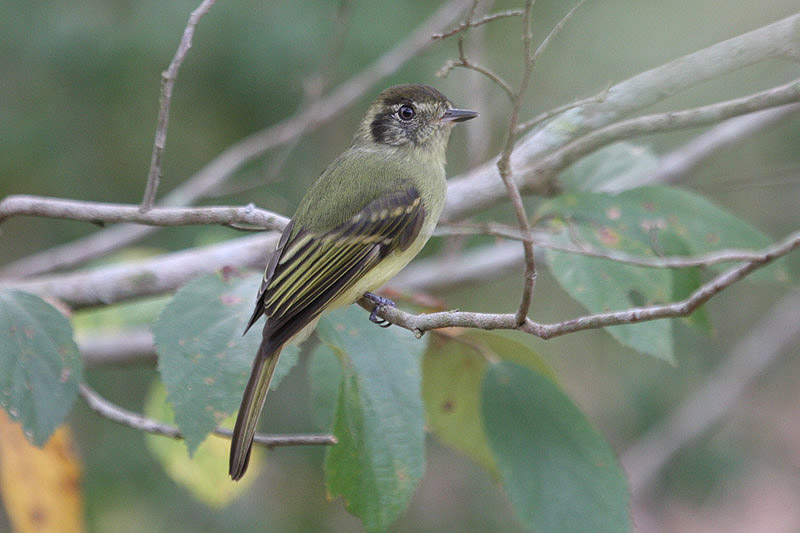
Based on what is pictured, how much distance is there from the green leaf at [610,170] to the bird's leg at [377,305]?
700 mm

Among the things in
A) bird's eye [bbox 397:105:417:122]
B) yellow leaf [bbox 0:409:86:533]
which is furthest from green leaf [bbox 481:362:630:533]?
yellow leaf [bbox 0:409:86:533]

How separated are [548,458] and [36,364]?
1301 millimetres

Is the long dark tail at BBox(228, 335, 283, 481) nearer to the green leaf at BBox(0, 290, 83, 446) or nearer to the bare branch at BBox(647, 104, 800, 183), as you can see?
the green leaf at BBox(0, 290, 83, 446)

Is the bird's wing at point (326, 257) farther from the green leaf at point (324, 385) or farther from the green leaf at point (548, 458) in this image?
the green leaf at point (548, 458)

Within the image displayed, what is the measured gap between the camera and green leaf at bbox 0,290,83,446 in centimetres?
210

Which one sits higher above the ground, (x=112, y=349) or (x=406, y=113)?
(x=406, y=113)

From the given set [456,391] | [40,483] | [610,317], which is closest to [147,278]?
[40,483]

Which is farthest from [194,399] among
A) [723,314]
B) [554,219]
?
[723,314]

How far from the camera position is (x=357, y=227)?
271 cm

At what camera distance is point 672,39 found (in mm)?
5027

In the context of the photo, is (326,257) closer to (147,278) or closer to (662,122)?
(147,278)

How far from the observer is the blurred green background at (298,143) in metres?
4.57

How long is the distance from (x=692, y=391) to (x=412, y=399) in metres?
3.51

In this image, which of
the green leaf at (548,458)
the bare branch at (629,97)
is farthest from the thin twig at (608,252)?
the green leaf at (548,458)
